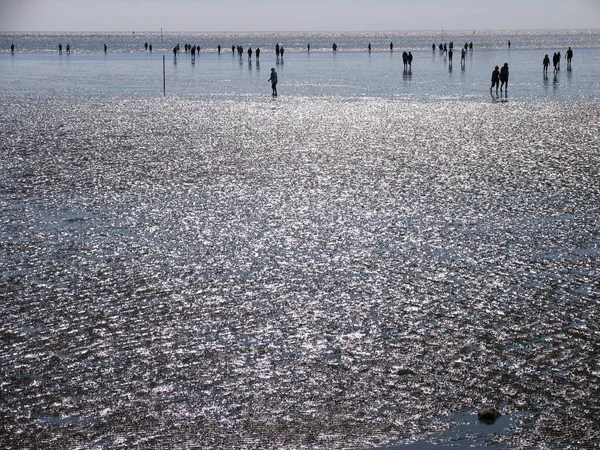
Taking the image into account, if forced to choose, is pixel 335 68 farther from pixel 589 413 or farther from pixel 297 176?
pixel 589 413

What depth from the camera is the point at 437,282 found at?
12.1 metres

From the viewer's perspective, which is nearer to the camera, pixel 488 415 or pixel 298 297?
pixel 488 415

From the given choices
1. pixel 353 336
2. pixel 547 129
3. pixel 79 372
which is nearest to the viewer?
pixel 79 372

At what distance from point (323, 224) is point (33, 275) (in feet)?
16.9

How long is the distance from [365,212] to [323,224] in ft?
4.06

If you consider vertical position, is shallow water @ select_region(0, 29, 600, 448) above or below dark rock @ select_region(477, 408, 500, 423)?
above

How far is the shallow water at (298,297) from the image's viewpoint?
804cm

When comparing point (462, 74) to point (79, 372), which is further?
point (462, 74)

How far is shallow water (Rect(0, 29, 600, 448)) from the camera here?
8.04 m

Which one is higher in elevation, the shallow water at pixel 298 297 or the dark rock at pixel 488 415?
the shallow water at pixel 298 297

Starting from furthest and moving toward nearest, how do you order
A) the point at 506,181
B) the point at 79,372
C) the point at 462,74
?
1. the point at 462,74
2. the point at 506,181
3. the point at 79,372

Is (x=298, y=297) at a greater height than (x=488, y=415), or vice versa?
(x=298, y=297)

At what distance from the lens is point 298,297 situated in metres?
11.5

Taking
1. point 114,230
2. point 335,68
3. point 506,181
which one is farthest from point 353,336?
point 335,68
